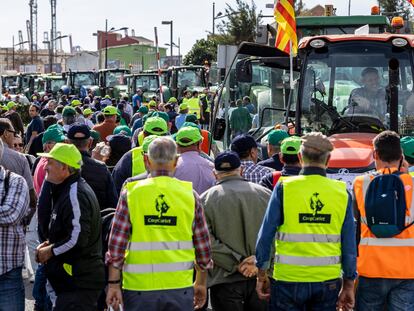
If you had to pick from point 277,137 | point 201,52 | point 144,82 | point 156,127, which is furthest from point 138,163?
point 201,52

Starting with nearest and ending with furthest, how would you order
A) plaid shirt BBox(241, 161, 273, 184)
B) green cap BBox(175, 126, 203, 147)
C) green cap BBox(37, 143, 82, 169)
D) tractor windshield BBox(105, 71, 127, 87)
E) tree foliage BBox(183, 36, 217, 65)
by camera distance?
1. green cap BBox(37, 143, 82, 169)
2. plaid shirt BBox(241, 161, 273, 184)
3. green cap BBox(175, 126, 203, 147)
4. tractor windshield BBox(105, 71, 127, 87)
5. tree foliage BBox(183, 36, 217, 65)

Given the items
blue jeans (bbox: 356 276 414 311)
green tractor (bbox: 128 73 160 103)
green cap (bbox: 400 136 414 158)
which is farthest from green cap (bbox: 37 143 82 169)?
green tractor (bbox: 128 73 160 103)

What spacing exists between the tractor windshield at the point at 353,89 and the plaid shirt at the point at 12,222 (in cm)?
464

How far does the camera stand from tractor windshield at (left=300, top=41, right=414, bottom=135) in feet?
31.3

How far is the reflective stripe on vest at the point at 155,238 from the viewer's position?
5.20 metres

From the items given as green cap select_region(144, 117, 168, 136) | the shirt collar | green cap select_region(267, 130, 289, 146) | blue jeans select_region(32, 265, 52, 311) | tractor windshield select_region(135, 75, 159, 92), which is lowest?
blue jeans select_region(32, 265, 52, 311)

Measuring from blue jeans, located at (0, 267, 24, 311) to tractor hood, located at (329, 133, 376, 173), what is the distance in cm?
368

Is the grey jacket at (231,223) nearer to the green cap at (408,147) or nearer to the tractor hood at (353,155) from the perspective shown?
the green cap at (408,147)

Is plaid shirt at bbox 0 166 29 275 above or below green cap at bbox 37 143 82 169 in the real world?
below

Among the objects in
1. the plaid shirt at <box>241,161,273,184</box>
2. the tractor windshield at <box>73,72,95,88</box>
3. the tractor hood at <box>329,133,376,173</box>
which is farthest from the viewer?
the tractor windshield at <box>73,72,95,88</box>

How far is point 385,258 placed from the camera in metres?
5.75

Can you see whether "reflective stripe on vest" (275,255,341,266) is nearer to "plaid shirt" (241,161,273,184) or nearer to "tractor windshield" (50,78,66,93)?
"plaid shirt" (241,161,273,184)

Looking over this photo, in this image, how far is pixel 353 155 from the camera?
853 cm

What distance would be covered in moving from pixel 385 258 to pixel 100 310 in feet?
7.65
